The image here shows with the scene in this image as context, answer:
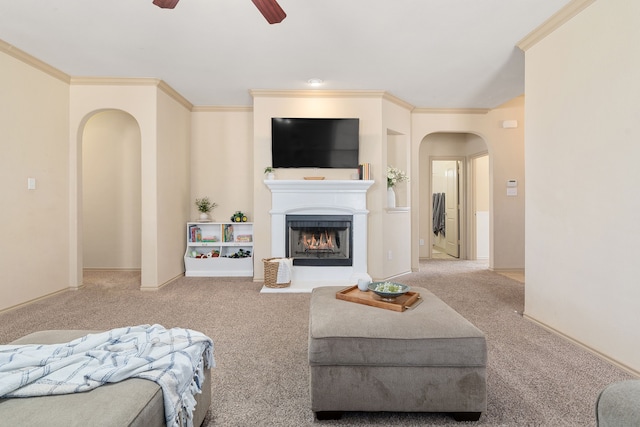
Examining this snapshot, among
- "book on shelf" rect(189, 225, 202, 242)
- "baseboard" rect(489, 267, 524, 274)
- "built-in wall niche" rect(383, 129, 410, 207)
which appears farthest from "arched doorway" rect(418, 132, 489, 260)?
"book on shelf" rect(189, 225, 202, 242)

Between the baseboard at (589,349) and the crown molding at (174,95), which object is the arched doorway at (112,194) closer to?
the crown molding at (174,95)

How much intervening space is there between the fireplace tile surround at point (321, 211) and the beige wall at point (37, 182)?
8.01 feet

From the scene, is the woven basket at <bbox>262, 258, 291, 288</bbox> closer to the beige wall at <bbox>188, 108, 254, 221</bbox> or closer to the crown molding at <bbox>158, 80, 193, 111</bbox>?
the beige wall at <bbox>188, 108, 254, 221</bbox>

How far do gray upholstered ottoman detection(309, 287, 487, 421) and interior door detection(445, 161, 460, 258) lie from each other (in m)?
5.43

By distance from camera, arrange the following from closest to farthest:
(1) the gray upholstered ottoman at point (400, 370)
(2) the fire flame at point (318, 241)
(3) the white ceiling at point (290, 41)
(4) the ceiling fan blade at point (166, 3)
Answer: (1) the gray upholstered ottoman at point (400, 370), (4) the ceiling fan blade at point (166, 3), (3) the white ceiling at point (290, 41), (2) the fire flame at point (318, 241)

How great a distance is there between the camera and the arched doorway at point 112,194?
493cm

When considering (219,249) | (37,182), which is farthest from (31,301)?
(219,249)

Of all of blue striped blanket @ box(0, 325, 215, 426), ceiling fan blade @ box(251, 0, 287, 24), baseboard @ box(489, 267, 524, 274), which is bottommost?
baseboard @ box(489, 267, 524, 274)

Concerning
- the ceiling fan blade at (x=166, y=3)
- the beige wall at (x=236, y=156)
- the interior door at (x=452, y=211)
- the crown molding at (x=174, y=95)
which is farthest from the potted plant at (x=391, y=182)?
the ceiling fan blade at (x=166, y=3)

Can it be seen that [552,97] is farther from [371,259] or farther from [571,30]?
[371,259]

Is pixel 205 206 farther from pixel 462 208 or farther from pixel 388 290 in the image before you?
pixel 462 208

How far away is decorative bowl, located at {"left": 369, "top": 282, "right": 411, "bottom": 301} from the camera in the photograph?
181cm

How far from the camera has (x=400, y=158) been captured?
194 inches

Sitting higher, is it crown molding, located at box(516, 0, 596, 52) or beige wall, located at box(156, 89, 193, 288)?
crown molding, located at box(516, 0, 596, 52)
